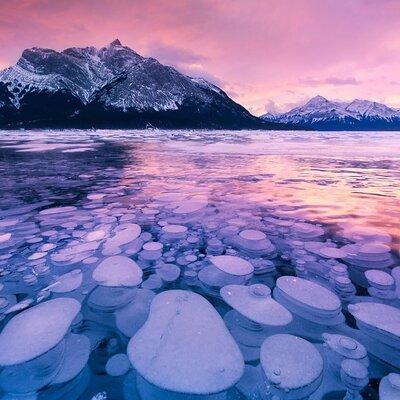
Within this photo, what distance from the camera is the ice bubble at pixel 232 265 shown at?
2821mm

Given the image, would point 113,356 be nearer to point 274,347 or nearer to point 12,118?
point 274,347

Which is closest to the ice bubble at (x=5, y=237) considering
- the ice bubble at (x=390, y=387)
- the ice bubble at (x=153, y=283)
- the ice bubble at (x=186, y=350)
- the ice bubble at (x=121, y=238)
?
the ice bubble at (x=121, y=238)

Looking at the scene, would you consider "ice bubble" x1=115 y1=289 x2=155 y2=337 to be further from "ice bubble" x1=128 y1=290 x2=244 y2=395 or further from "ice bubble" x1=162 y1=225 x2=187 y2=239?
"ice bubble" x1=162 y1=225 x2=187 y2=239

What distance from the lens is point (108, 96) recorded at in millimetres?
157250

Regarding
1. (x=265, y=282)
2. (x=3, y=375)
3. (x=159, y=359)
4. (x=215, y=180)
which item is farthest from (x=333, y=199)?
(x=3, y=375)

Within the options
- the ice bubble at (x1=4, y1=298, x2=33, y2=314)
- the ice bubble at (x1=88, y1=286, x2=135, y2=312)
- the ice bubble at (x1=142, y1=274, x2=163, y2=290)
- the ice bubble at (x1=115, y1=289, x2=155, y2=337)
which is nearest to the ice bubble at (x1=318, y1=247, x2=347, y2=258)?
the ice bubble at (x1=142, y1=274, x2=163, y2=290)

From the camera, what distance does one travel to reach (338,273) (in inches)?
115

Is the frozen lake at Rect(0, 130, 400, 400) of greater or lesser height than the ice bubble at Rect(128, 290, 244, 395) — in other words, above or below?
below

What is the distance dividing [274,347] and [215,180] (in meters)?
5.76

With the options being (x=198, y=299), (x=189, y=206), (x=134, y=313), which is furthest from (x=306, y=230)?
(x=134, y=313)

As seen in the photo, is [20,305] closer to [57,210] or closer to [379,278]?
[57,210]

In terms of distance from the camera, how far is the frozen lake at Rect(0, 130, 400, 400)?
5.55 feet

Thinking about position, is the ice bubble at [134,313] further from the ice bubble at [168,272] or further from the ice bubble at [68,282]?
the ice bubble at [68,282]

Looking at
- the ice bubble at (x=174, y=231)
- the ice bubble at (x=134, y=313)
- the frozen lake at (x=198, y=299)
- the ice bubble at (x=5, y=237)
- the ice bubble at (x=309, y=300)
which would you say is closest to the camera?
the frozen lake at (x=198, y=299)
